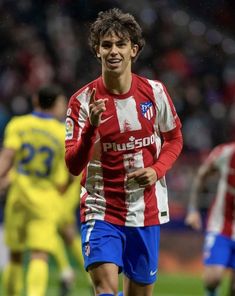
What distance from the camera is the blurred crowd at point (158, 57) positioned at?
13.5m

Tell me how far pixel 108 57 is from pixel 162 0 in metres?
8.32

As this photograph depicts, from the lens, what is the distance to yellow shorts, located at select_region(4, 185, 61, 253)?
8.73 m

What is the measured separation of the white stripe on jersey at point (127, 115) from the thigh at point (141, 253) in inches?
22.0

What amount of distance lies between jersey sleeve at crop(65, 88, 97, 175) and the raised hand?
0.06 m

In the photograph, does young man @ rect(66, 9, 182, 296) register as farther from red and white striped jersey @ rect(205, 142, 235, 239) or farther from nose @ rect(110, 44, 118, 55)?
red and white striped jersey @ rect(205, 142, 235, 239)

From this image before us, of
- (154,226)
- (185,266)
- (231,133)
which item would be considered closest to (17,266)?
(154,226)

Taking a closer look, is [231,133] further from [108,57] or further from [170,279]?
[108,57]

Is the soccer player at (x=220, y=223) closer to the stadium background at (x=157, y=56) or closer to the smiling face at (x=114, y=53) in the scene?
the smiling face at (x=114, y=53)

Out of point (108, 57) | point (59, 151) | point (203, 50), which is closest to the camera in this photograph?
point (108, 57)

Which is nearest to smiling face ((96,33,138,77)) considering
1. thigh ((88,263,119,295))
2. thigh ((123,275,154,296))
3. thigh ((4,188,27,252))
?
thigh ((88,263,119,295))

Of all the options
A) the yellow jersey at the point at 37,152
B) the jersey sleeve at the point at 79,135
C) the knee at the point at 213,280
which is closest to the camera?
the jersey sleeve at the point at 79,135

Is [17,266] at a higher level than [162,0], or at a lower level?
lower

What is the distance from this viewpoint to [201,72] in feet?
46.8

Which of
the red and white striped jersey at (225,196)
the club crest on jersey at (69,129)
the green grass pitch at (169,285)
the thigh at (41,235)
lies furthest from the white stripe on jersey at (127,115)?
the green grass pitch at (169,285)
